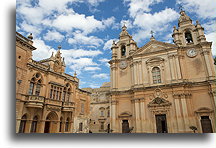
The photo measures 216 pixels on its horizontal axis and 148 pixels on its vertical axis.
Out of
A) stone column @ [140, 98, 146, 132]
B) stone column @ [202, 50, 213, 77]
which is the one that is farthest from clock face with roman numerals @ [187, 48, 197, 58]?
stone column @ [140, 98, 146, 132]

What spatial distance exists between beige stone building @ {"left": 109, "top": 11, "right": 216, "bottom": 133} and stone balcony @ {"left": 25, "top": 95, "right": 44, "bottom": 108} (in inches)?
224

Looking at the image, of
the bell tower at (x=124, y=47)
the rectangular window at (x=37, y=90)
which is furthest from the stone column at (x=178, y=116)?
the rectangular window at (x=37, y=90)

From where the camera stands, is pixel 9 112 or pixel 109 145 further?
pixel 9 112

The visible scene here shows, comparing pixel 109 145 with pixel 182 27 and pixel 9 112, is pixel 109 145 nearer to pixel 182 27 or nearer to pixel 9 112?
pixel 9 112

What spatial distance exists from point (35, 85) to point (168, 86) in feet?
29.2

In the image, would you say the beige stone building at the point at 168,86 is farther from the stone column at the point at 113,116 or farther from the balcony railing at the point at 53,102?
the balcony railing at the point at 53,102

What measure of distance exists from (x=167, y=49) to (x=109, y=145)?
379 inches

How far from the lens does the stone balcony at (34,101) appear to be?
27.5ft

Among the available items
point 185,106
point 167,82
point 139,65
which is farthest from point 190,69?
point 139,65

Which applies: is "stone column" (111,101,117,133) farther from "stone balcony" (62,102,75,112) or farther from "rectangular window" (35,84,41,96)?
"rectangular window" (35,84,41,96)

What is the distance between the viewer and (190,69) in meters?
11.1

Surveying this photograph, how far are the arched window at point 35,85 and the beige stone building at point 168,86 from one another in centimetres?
580

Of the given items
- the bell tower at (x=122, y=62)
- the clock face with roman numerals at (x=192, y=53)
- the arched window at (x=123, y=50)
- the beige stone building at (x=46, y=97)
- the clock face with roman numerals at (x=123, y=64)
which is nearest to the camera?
the beige stone building at (x=46, y=97)

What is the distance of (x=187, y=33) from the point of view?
1270cm
